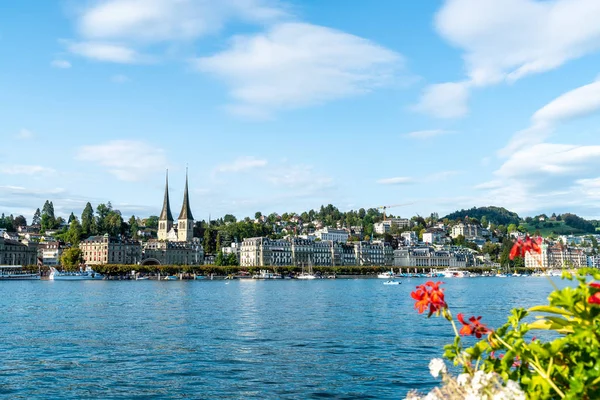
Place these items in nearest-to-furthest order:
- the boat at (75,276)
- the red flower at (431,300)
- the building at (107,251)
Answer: the red flower at (431,300)
the boat at (75,276)
the building at (107,251)

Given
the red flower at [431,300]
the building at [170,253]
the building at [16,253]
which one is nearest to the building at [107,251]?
the building at [170,253]

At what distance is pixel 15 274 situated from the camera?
14825 centimetres

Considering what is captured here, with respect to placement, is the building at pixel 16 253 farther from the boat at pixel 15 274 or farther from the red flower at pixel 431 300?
the red flower at pixel 431 300

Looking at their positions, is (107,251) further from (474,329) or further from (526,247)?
(526,247)

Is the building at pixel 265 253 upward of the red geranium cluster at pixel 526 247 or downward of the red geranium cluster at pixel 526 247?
upward

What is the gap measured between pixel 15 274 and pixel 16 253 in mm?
21361

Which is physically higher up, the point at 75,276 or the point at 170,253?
the point at 170,253

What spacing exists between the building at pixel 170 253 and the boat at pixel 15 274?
1410 inches

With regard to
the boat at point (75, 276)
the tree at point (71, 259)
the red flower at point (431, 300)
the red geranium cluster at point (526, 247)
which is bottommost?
the boat at point (75, 276)

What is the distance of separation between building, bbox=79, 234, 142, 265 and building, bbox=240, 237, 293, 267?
36396 millimetres

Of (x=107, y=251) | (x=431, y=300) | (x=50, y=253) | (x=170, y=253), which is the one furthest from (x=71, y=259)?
(x=431, y=300)

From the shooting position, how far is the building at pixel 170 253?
182m

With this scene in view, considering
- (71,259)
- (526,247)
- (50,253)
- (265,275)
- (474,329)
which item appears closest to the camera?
(526,247)

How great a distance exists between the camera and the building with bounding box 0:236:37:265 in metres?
163
